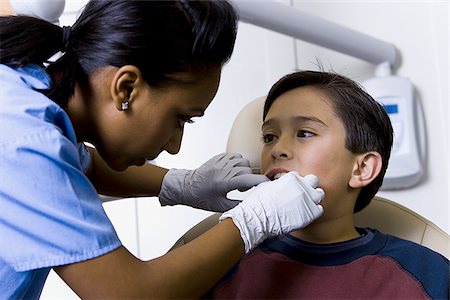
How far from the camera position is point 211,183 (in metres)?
1.31

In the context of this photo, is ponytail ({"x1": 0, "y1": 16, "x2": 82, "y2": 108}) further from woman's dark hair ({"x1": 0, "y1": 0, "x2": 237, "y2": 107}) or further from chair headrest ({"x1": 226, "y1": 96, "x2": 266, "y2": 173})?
chair headrest ({"x1": 226, "y1": 96, "x2": 266, "y2": 173})

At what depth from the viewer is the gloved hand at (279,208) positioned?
1016 millimetres

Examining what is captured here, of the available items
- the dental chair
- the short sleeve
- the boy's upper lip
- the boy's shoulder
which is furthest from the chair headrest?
the short sleeve

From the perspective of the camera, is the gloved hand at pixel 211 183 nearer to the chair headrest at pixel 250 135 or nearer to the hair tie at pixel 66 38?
the chair headrest at pixel 250 135

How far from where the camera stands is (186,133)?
6.61 ft

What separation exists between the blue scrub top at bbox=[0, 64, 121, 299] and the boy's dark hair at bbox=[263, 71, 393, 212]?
0.64 metres

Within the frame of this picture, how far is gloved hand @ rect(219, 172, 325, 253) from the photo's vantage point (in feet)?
3.33

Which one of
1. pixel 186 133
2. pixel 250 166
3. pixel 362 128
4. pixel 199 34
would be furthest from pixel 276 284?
pixel 186 133

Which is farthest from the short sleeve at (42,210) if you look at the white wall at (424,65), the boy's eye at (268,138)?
the white wall at (424,65)

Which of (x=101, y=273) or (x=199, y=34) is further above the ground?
(x=199, y=34)

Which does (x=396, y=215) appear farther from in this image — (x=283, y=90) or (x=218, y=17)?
(x=218, y=17)

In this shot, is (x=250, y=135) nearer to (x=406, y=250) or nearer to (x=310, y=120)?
(x=310, y=120)

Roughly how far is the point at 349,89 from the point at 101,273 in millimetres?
775

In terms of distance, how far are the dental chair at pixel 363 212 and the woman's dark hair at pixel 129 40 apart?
0.39m
